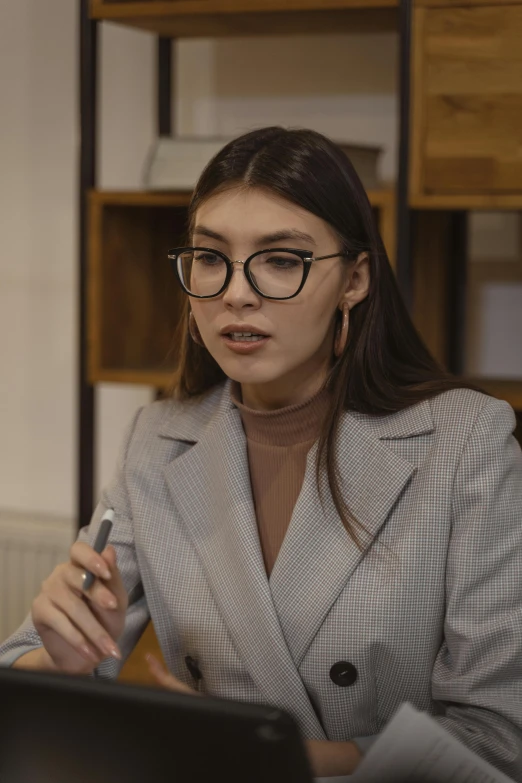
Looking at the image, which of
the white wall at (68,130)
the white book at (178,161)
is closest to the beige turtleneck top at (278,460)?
the white book at (178,161)

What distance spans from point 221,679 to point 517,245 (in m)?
1.36

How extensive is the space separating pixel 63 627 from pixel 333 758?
360 millimetres

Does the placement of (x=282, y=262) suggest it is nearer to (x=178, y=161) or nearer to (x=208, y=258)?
(x=208, y=258)

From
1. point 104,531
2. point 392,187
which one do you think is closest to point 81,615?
point 104,531

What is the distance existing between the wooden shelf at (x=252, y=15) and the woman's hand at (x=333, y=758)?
1.38 metres

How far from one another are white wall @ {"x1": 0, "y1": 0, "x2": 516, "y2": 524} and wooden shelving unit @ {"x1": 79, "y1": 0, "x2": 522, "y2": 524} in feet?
0.46

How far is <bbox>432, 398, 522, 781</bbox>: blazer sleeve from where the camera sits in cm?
125

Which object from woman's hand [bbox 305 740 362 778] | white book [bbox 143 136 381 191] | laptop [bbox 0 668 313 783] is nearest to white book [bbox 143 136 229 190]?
white book [bbox 143 136 381 191]

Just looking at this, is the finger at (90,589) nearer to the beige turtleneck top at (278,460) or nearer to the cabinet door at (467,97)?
the beige turtleneck top at (278,460)

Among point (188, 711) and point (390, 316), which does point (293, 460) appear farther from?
point (188, 711)

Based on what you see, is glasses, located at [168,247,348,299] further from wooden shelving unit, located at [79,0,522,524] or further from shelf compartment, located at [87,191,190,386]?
shelf compartment, located at [87,191,190,386]

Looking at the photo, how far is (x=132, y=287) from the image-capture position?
2.39 meters

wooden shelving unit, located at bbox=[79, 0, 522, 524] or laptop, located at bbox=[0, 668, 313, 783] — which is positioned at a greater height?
wooden shelving unit, located at bbox=[79, 0, 522, 524]

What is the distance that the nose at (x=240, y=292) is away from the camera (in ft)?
4.43
